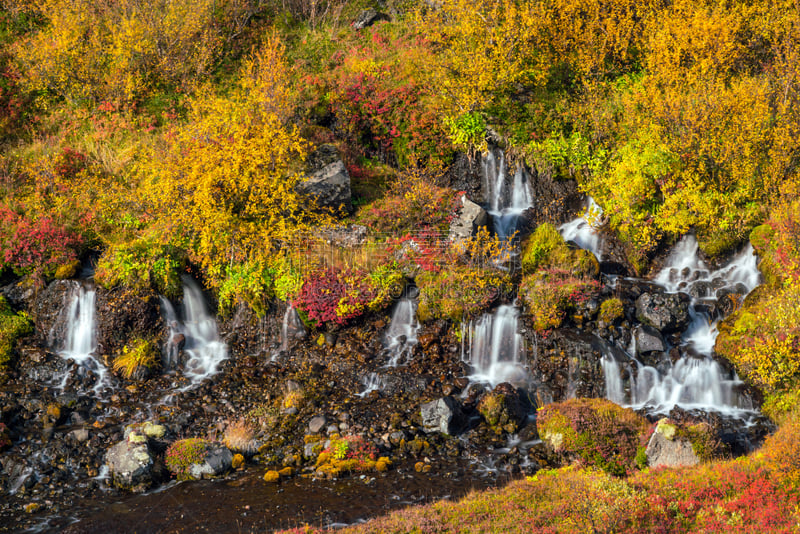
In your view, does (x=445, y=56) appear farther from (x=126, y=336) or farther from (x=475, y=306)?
(x=126, y=336)

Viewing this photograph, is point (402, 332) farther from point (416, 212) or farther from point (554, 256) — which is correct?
point (554, 256)

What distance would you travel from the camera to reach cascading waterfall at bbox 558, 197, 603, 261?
24766mm

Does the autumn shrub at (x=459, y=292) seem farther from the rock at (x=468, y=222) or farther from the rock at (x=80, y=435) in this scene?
the rock at (x=80, y=435)

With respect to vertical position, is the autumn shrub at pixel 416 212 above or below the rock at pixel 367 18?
below

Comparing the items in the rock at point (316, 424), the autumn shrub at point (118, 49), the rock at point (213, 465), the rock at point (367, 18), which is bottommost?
the rock at point (213, 465)

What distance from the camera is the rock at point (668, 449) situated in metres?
14.4

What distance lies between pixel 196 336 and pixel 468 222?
1191cm

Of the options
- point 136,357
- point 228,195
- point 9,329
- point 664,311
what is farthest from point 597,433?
point 9,329

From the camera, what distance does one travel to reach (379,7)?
38.3 meters

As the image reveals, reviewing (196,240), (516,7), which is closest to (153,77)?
(196,240)

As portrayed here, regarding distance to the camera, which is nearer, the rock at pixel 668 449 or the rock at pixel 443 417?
the rock at pixel 668 449

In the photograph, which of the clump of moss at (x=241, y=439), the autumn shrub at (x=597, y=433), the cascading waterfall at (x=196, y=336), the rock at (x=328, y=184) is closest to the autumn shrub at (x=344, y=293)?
the cascading waterfall at (x=196, y=336)

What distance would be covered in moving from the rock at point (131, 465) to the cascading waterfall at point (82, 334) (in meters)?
5.41

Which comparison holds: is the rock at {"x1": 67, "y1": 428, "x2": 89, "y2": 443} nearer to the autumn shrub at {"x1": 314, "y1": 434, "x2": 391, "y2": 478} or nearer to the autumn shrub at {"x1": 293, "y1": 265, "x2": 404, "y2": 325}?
the autumn shrub at {"x1": 314, "y1": 434, "x2": 391, "y2": 478}
